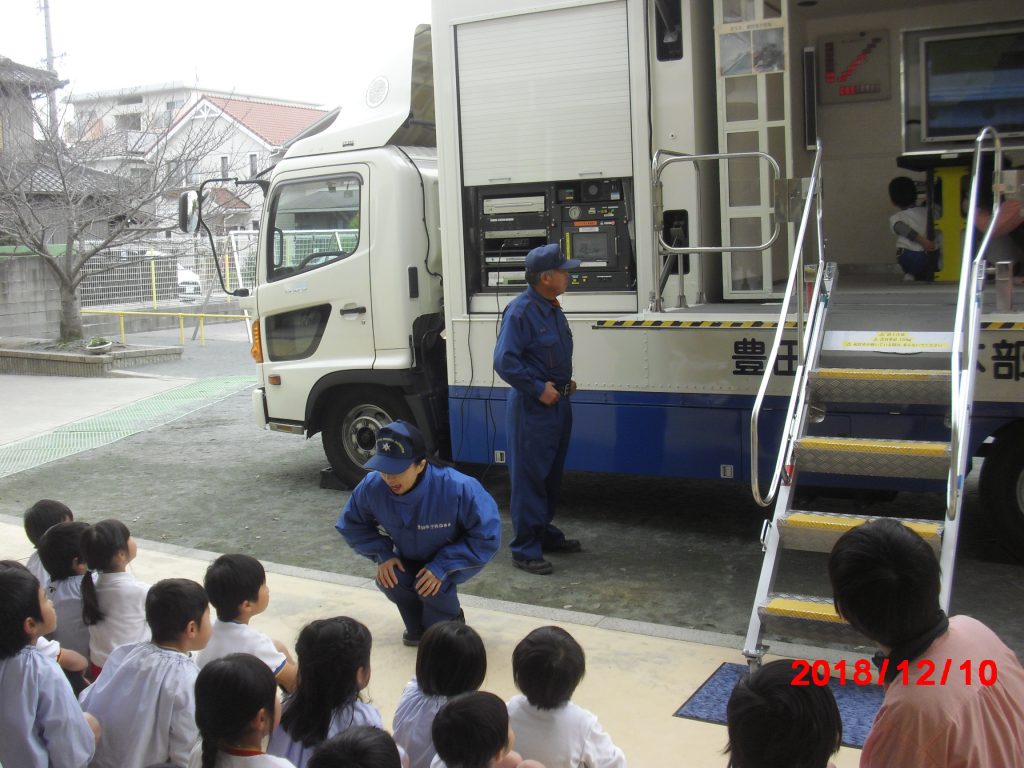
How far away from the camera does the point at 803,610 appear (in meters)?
4.46

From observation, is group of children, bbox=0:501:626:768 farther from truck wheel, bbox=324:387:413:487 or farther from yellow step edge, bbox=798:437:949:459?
truck wheel, bbox=324:387:413:487

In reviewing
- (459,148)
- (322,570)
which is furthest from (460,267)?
(322,570)

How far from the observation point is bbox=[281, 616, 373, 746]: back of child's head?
3.06 meters

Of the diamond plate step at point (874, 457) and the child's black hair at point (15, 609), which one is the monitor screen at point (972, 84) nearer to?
the diamond plate step at point (874, 457)

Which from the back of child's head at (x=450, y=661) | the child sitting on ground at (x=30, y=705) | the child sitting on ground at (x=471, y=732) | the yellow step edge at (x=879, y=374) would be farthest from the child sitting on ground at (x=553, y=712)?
the yellow step edge at (x=879, y=374)

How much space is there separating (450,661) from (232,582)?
93 cm

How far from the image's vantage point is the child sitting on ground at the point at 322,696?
306cm

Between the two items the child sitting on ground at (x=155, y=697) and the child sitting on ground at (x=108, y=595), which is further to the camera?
the child sitting on ground at (x=108, y=595)

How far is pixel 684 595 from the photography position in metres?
5.99

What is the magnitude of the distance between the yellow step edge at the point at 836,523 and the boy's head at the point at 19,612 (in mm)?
3054

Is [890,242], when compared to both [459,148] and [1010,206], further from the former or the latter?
[459,148]

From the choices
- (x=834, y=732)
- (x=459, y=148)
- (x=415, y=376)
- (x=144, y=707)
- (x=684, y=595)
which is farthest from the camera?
(x=415, y=376)

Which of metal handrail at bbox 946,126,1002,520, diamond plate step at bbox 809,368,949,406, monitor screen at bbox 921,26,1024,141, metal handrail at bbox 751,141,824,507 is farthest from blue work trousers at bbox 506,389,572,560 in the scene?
monitor screen at bbox 921,26,1024,141

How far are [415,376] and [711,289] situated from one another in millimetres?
2201
